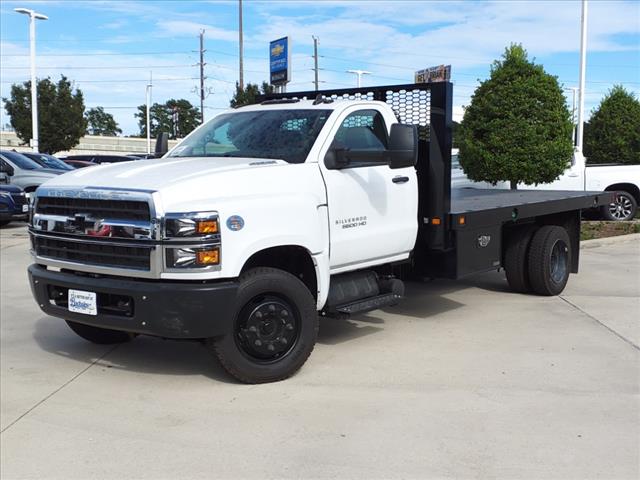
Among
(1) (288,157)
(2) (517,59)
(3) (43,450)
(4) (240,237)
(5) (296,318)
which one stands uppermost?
(2) (517,59)

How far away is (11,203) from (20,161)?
3.27 metres

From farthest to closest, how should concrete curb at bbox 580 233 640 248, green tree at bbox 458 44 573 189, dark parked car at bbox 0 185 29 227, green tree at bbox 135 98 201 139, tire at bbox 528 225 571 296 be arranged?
green tree at bbox 135 98 201 139 → dark parked car at bbox 0 185 29 227 → green tree at bbox 458 44 573 189 → concrete curb at bbox 580 233 640 248 → tire at bbox 528 225 571 296

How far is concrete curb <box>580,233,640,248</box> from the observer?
12.3 metres

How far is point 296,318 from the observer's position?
202 inches

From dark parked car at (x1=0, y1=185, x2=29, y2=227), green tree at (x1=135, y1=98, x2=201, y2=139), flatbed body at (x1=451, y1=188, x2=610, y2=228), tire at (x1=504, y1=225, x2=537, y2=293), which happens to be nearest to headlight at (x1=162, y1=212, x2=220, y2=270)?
flatbed body at (x1=451, y1=188, x2=610, y2=228)

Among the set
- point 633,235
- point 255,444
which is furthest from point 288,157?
point 633,235

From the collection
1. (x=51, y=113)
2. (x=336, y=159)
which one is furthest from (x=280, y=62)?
(x=51, y=113)

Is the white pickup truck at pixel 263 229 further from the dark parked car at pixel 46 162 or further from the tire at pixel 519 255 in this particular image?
the dark parked car at pixel 46 162

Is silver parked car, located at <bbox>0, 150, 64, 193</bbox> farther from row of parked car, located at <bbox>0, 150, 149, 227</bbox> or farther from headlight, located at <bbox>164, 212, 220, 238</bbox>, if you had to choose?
headlight, located at <bbox>164, 212, 220, 238</bbox>

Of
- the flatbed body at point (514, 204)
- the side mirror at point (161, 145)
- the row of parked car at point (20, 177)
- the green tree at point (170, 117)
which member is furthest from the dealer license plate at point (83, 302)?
the green tree at point (170, 117)

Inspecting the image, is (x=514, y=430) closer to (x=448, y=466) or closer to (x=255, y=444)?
(x=448, y=466)

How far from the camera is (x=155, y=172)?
5035mm

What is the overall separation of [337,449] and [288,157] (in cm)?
240

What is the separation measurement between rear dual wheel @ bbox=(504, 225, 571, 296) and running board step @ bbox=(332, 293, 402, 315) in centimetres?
257
